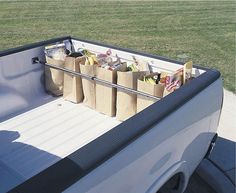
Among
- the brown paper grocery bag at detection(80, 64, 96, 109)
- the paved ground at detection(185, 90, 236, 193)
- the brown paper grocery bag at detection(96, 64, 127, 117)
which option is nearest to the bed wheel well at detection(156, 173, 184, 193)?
the paved ground at detection(185, 90, 236, 193)

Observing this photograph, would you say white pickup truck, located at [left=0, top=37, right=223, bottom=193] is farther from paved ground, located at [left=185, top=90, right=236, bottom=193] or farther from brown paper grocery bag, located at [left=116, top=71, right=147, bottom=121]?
paved ground, located at [left=185, top=90, right=236, bottom=193]

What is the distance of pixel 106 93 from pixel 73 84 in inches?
17.4

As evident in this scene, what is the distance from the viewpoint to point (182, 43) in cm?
871

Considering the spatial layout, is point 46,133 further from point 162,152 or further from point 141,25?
point 141,25

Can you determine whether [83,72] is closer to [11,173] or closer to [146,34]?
[11,173]

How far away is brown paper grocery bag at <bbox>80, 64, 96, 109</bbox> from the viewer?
12.3ft

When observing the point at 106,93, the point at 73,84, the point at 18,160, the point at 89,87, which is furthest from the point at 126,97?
the point at 18,160

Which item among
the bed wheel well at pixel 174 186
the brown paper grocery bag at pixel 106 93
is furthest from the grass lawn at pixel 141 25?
the bed wheel well at pixel 174 186

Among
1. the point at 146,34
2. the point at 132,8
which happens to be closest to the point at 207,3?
the point at 132,8

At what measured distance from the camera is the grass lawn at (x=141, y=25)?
8188mm

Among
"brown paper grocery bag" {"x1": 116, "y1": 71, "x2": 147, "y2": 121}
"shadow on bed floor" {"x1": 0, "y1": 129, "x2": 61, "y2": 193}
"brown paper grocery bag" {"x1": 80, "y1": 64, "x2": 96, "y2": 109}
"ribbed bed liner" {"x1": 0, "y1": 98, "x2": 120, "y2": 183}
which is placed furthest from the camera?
"brown paper grocery bag" {"x1": 80, "y1": 64, "x2": 96, "y2": 109}

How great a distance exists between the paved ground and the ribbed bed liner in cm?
102

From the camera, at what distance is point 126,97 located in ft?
11.6

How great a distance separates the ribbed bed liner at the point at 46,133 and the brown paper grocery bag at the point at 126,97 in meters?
0.15
